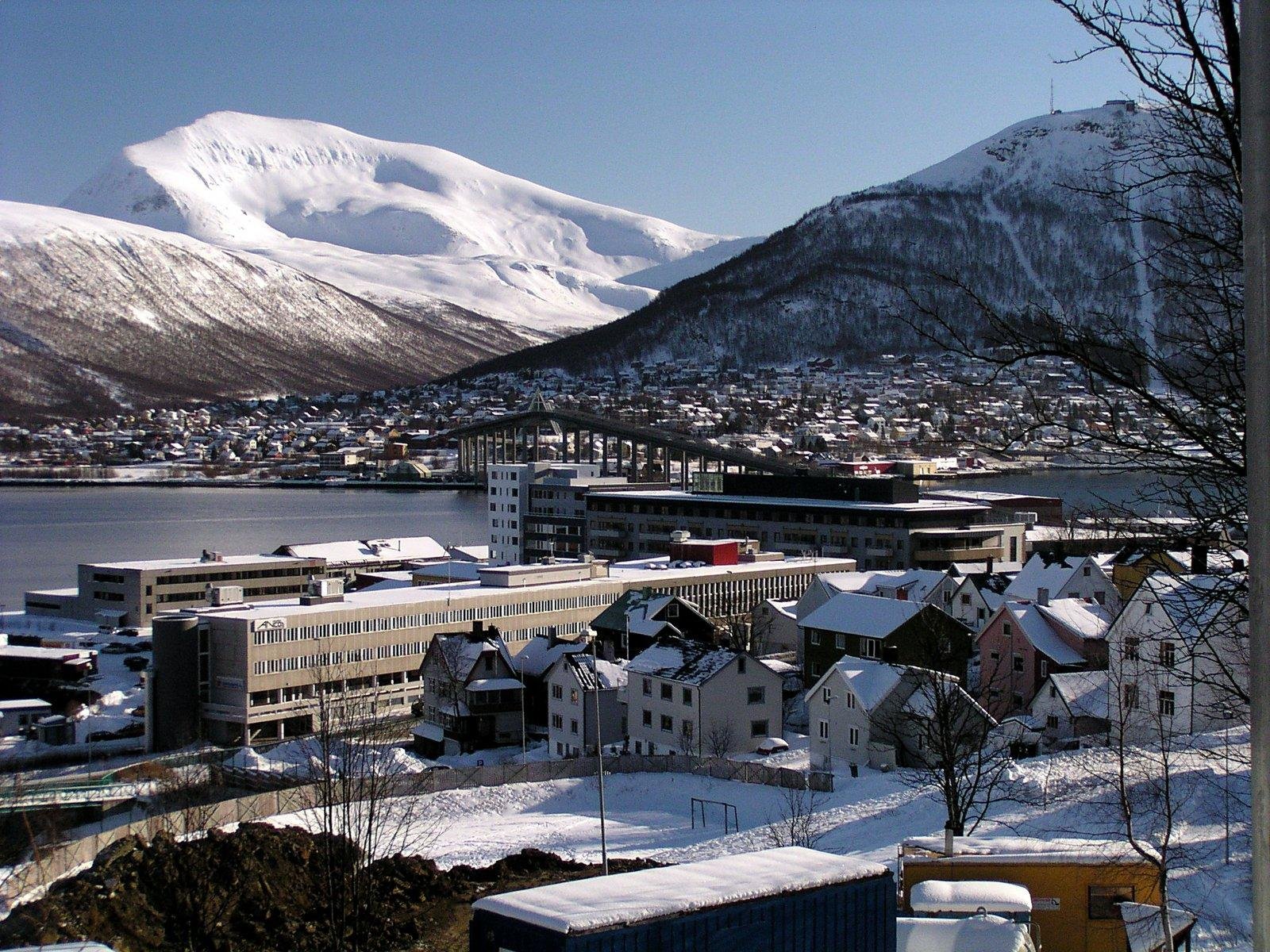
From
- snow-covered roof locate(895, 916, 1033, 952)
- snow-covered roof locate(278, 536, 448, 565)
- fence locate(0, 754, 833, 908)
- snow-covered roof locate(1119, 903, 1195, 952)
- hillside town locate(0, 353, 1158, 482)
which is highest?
hillside town locate(0, 353, 1158, 482)

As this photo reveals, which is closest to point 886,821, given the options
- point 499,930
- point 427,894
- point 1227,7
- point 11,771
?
point 427,894

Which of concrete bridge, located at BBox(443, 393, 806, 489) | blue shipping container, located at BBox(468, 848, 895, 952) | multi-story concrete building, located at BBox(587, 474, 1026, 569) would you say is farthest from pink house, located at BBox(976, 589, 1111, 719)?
concrete bridge, located at BBox(443, 393, 806, 489)

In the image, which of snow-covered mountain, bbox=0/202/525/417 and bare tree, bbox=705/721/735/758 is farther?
snow-covered mountain, bbox=0/202/525/417

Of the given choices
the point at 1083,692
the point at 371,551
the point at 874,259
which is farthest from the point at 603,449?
the point at 1083,692

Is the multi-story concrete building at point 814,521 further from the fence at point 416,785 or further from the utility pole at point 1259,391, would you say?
the utility pole at point 1259,391

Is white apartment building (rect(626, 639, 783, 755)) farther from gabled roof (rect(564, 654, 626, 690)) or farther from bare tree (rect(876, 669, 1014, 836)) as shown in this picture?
bare tree (rect(876, 669, 1014, 836))

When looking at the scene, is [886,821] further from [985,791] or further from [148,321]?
[148,321]
